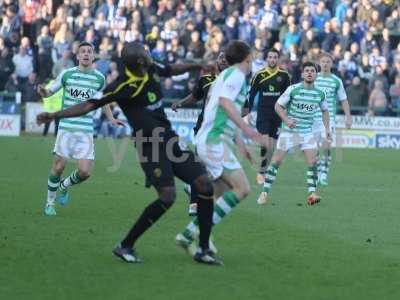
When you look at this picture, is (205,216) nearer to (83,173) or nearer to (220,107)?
(220,107)

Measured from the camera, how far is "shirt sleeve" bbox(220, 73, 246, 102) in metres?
10.0

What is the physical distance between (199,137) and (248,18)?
24.6 metres

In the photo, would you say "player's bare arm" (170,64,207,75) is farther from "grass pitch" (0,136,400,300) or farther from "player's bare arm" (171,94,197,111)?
"player's bare arm" (171,94,197,111)

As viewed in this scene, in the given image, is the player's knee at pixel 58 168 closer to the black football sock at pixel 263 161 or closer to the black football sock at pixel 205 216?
the black football sock at pixel 205 216

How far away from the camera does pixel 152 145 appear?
10016mm

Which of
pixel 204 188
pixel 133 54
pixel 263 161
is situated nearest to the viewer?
pixel 133 54

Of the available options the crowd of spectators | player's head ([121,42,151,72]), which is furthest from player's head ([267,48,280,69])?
the crowd of spectators

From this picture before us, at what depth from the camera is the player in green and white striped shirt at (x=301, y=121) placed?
1602 cm

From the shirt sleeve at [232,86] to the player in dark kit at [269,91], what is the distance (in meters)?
8.13

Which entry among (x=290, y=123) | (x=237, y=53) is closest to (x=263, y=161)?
(x=290, y=123)

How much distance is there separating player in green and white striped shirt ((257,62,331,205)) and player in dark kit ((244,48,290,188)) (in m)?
2.12

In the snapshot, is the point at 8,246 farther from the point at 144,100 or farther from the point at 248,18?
the point at 248,18

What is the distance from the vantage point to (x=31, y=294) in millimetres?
8289

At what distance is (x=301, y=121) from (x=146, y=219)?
6731 mm
